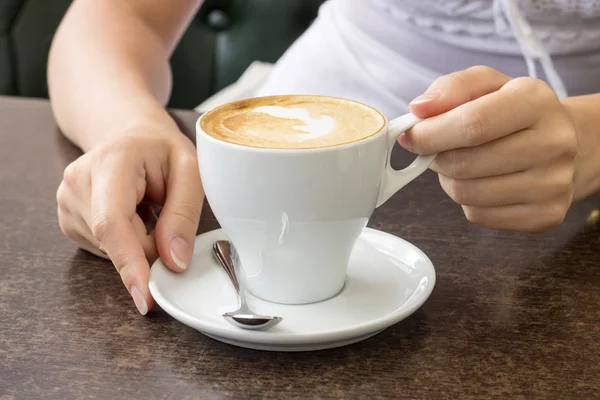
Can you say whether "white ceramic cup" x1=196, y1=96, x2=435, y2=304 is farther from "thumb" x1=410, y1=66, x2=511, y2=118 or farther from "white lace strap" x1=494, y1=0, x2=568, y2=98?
"white lace strap" x1=494, y1=0, x2=568, y2=98

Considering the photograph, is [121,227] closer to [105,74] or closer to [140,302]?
[140,302]

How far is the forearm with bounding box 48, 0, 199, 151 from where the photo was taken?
690mm

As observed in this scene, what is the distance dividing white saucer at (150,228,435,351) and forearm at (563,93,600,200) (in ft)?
0.64

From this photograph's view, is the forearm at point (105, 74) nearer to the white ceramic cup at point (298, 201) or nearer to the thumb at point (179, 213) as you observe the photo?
the thumb at point (179, 213)

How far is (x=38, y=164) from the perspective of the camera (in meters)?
0.75

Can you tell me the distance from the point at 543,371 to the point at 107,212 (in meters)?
0.31

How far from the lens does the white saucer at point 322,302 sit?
0.42 m

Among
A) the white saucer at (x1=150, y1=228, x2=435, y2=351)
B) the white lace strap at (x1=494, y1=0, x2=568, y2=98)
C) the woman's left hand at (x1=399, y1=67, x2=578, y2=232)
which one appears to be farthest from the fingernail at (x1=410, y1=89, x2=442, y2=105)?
the white lace strap at (x1=494, y1=0, x2=568, y2=98)

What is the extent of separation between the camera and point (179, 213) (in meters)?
0.54

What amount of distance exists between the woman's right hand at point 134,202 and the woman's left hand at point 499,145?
0.17 meters

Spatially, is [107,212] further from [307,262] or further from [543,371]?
[543,371]

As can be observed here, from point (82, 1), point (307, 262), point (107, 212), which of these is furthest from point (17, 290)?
point (82, 1)

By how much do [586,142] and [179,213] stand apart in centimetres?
35

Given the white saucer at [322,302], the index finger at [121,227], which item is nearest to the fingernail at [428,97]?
the white saucer at [322,302]
